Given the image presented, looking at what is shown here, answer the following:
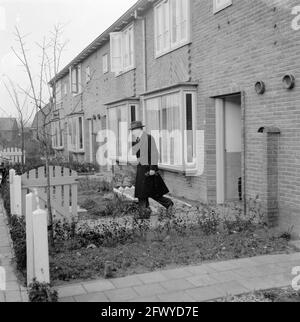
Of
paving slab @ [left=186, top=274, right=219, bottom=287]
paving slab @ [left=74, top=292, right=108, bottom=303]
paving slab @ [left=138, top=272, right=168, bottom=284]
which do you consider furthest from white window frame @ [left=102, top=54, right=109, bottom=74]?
paving slab @ [left=74, top=292, right=108, bottom=303]

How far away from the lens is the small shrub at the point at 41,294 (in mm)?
4184

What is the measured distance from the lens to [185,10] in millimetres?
10930

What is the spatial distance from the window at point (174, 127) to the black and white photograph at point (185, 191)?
1.3 inches

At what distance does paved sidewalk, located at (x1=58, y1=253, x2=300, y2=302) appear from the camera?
15.1 feet

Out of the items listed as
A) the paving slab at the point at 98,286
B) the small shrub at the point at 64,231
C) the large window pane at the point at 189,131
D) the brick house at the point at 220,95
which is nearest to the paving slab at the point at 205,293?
the paving slab at the point at 98,286

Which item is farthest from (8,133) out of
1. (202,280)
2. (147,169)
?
(202,280)

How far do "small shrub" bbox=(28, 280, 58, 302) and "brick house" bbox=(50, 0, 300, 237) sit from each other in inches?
167

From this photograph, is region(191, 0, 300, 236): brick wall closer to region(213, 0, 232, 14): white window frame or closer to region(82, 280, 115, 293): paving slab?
region(213, 0, 232, 14): white window frame

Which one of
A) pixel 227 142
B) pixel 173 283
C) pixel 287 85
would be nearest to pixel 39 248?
pixel 173 283

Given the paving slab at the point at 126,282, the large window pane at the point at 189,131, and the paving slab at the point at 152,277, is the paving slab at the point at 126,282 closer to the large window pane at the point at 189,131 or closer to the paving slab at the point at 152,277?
A: the paving slab at the point at 152,277

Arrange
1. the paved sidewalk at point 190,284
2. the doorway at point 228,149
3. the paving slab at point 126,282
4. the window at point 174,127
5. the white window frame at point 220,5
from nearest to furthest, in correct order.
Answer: the paved sidewalk at point 190,284 < the paving slab at point 126,282 < the white window frame at point 220,5 < the doorway at point 228,149 < the window at point 174,127

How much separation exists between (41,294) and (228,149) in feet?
21.9

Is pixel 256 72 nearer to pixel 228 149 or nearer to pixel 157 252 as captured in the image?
pixel 228 149

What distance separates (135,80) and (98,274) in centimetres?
1062
